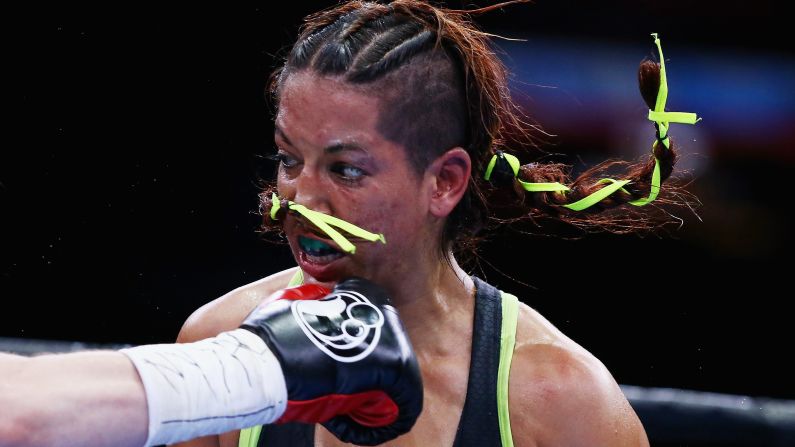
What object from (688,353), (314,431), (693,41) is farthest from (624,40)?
(314,431)

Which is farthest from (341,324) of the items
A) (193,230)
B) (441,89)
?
(193,230)

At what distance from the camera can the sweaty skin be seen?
4.85ft

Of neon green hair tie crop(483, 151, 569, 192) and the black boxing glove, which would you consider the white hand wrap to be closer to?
the black boxing glove

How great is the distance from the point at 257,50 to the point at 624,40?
3.64 ft

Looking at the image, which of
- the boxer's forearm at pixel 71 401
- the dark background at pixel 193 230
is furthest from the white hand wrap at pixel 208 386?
the dark background at pixel 193 230

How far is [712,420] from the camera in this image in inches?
92.1

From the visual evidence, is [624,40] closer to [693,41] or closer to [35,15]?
[693,41]

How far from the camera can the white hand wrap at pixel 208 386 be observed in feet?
3.58

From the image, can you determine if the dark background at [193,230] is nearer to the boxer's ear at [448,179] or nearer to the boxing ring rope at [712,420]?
the boxing ring rope at [712,420]

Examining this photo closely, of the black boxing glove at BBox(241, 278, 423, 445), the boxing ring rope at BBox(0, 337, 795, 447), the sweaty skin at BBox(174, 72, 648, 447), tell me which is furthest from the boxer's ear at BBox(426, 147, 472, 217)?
the boxing ring rope at BBox(0, 337, 795, 447)

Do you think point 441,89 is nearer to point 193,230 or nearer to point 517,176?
point 517,176

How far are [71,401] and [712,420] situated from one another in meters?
1.70

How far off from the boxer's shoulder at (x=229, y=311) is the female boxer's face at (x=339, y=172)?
0.93 ft

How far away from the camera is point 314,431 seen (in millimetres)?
1620
